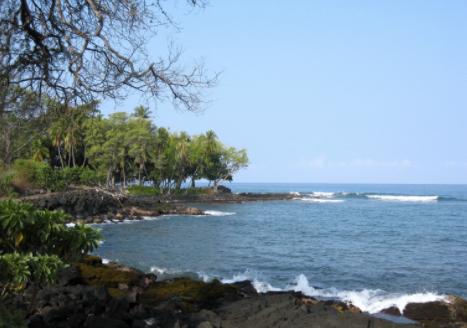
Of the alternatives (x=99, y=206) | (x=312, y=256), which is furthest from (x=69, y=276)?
(x=99, y=206)

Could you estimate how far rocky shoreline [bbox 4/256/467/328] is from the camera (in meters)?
8.12

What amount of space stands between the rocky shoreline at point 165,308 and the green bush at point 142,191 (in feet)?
212

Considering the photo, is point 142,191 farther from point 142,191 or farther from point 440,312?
point 440,312

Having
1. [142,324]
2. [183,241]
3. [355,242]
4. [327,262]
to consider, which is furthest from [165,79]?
[355,242]

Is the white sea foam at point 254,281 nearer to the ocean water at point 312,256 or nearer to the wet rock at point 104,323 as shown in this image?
the ocean water at point 312,256

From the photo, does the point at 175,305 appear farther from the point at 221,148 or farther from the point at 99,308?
the point at 221,148

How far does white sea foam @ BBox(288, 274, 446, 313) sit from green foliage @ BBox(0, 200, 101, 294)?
10.2 m

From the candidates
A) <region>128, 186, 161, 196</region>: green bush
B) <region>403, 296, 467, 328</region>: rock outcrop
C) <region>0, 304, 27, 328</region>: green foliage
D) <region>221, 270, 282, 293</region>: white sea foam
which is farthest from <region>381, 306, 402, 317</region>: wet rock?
<region>128, 186, 161, 196</region>: green bush

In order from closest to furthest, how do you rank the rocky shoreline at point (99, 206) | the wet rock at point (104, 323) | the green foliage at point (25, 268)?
the green foliage at point (25, 268) < the wet rock at point (104, 323) < the rocky shoreline at point (99, 206)

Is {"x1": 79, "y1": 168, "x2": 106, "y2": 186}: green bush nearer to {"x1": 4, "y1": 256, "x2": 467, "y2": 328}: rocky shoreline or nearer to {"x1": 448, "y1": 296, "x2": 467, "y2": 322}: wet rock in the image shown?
{"x1": 4, "y1": 256, "x2": 467, "y2": 328}: rocky shoreline

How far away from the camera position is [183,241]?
33.2 m

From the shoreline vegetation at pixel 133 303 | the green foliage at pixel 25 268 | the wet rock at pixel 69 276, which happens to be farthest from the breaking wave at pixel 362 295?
the green foliage at pixel 25 268

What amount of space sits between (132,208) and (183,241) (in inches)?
820

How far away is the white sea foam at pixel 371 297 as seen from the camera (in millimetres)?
15250
